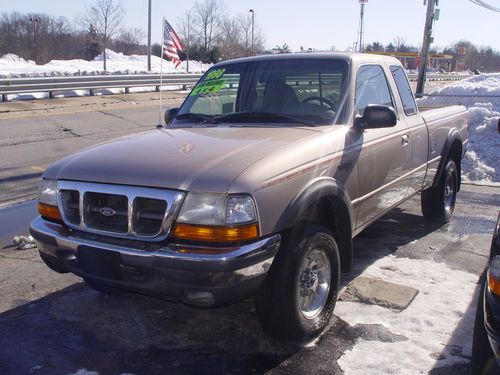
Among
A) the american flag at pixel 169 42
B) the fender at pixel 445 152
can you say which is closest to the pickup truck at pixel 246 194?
the fender at pixel 445 152

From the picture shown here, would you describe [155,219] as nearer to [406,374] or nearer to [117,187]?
[117,187]

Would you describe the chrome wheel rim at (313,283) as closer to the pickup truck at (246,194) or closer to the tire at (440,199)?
the pickup truck at (246,194)

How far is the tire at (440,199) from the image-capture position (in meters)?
6.15

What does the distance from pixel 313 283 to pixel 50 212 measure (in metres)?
1.81

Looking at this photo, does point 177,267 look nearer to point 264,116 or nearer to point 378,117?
point 264,116

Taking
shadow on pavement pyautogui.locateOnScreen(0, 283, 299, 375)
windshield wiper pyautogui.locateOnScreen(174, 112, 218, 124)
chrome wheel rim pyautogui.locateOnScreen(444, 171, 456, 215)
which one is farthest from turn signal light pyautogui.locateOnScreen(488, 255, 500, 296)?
chrome wheel rim pyautogui.locateOnScreen(444, 171, 456, 215)

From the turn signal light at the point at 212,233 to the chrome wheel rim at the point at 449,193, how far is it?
4.14 metres

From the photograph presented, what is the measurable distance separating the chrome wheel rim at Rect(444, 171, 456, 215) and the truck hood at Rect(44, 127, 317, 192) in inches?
127

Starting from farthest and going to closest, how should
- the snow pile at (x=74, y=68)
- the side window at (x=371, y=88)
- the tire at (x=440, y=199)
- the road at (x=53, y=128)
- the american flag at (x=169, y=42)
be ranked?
the snow pile at (x=74, y=68) → the american flag at (x=169, y=42) → the road at (x=53, y=128) → the tire at (x=440, y=199) → the side window at (x=371, y=88)

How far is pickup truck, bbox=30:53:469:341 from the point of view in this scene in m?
2.88

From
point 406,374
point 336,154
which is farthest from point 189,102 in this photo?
point 406,374

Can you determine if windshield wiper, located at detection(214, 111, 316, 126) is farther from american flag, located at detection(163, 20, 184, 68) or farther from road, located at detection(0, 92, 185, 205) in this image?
american flag, located at detection(163, 20, 184, 68)

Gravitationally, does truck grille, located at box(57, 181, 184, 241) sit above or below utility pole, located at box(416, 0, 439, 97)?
below

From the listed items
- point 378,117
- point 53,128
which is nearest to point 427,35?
point 53,128
